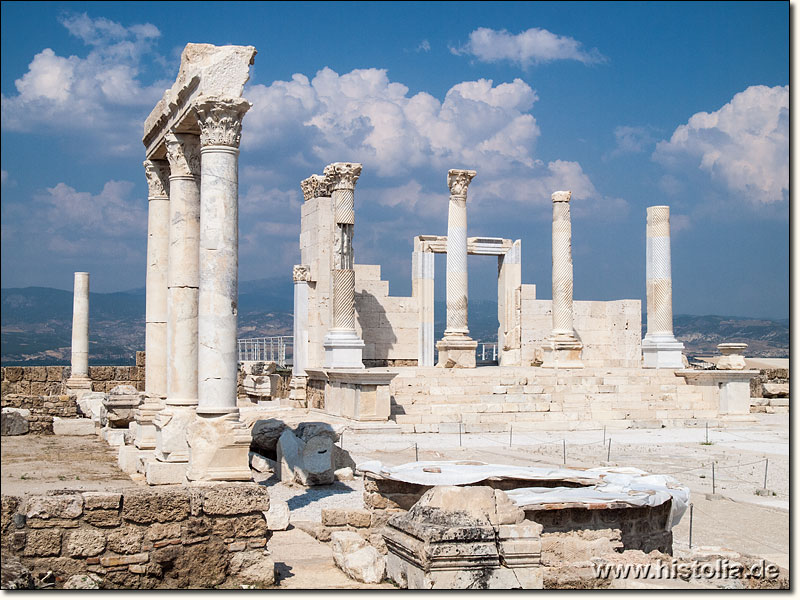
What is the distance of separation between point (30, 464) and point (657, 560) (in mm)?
10635

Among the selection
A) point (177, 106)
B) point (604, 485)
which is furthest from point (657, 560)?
point (177, 106)

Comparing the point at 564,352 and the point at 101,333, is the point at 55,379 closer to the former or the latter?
the point at 564,352

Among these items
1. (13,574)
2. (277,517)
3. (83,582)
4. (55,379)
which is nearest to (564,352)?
(55,379)

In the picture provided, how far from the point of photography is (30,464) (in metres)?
14.6

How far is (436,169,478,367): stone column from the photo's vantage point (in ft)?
85.9

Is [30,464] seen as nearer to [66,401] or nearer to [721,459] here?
[66,401]

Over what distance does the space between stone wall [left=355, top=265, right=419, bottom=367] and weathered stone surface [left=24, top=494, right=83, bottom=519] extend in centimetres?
2222

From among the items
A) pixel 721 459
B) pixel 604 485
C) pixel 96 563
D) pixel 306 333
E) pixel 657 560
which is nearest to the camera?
pixel 96 563

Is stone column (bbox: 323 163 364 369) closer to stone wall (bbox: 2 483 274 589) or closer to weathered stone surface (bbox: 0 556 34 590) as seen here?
stone wall (bbox: 2 483 274 589)

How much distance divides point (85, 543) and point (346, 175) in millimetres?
16282

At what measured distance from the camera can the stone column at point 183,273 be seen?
1268cm

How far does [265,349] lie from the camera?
2977 centimetres

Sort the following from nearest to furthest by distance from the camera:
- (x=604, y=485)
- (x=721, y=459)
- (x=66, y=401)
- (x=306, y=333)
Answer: (x=604, y=485), (x=721, y=459), (x=66, y=401), (x=306, y=333)

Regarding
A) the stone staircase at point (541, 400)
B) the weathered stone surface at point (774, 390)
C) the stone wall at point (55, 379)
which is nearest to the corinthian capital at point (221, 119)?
the stone staircase at point (541, 400)
